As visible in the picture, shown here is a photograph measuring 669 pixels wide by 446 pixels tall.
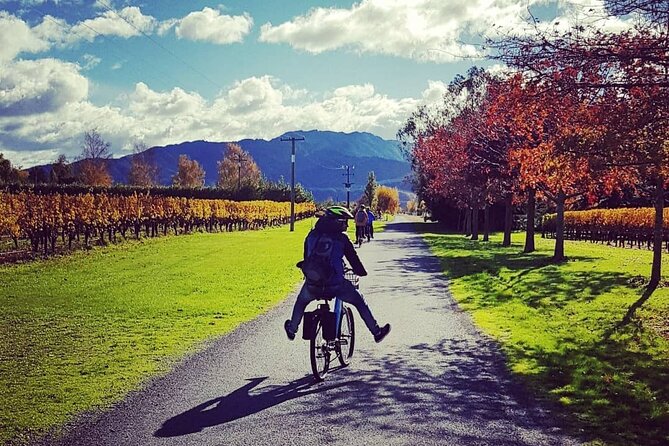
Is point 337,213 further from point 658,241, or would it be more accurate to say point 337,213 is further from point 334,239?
point 658,241

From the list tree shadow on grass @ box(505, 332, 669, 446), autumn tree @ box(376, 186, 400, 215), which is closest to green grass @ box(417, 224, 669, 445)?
tree shadow on grass @ box(505, 332, 669, 446)

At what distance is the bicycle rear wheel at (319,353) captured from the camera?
730 centimetres

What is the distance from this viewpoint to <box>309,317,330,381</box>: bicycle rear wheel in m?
7.30

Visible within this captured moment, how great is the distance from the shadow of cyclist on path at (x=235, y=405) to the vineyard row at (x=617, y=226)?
28.6 m

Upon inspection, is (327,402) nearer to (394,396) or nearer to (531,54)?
(394,396)

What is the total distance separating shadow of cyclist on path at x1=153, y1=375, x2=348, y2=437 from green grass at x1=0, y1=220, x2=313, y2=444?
104 cm

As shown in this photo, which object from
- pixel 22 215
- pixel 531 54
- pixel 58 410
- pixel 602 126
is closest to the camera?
pixel 58 410

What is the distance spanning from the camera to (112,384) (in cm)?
720

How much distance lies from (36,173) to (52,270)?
250 feet

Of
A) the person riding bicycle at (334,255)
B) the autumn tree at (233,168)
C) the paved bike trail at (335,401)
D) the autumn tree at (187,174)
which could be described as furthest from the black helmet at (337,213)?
the autumn tree at (187,174)

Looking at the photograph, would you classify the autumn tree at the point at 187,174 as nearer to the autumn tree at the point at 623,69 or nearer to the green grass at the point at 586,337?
the green grass at the point at 586,337

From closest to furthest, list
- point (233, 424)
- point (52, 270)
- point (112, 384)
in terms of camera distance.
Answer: point (233, 424) → point (112, 384) → point (52, 270)

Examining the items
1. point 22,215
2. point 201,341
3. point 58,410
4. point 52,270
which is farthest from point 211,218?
point 58,410

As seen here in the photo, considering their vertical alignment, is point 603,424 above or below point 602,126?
below
